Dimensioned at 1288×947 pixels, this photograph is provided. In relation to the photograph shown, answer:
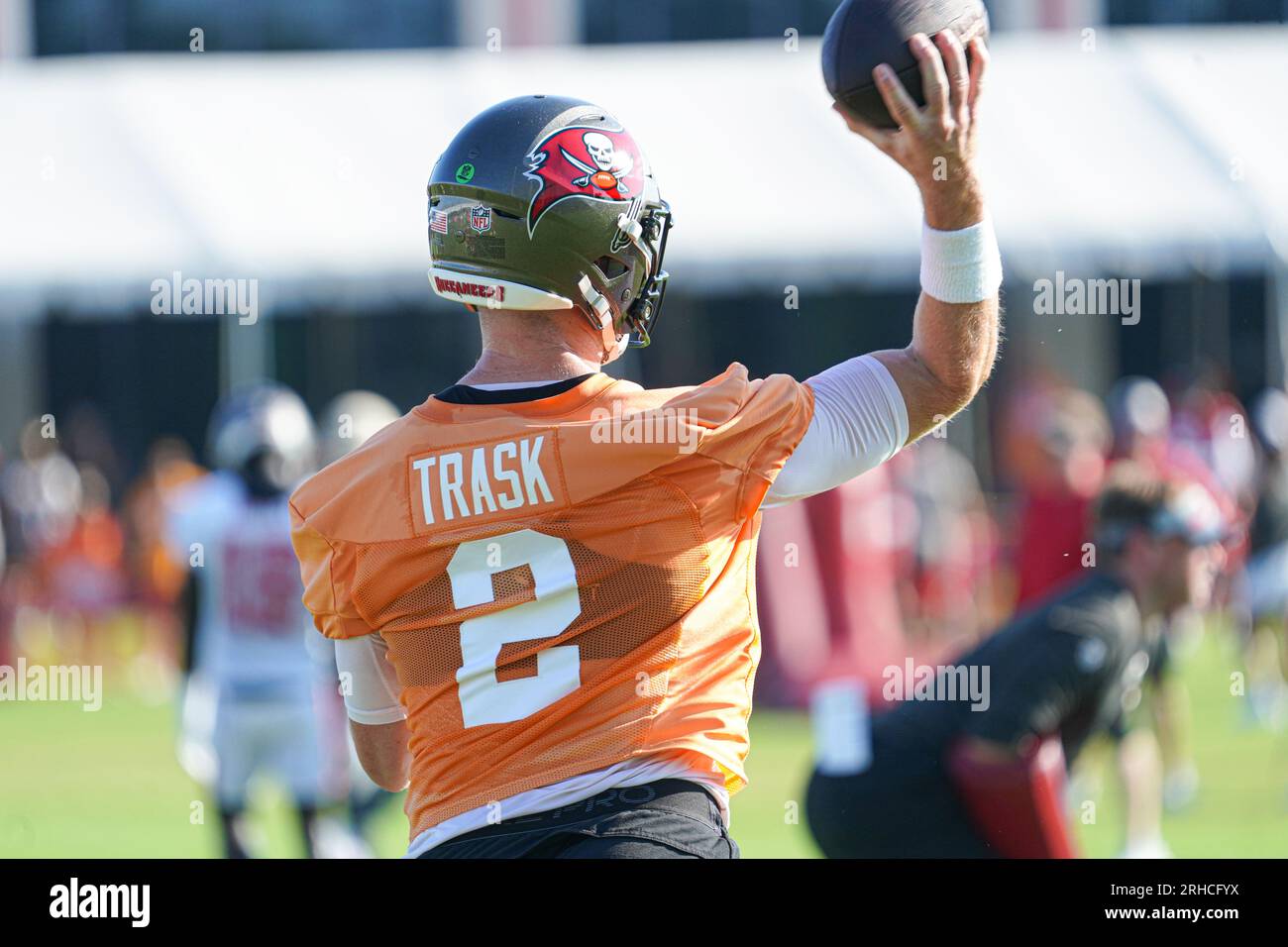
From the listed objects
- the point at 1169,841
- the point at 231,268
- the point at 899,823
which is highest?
the point at 231,268

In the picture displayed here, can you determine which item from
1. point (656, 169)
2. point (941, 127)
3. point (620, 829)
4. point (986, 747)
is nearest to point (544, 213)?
point (941, 127)

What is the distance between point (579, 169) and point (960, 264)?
622mm

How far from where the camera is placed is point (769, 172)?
55.7 feet

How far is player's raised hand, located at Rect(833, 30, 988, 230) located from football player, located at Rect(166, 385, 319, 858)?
5753 millimetres

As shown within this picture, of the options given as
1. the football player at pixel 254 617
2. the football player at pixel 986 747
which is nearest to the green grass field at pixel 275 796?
the football player at pixel 254 617

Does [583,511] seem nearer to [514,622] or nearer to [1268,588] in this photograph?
[514,622]

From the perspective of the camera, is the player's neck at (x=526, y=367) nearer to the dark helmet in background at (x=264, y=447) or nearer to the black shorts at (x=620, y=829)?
the black shorts at (x=620, y=829)

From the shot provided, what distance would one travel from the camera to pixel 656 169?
55.9ft

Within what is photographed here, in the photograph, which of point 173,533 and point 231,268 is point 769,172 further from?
point 173,533

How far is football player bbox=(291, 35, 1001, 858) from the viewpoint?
2.59 meters

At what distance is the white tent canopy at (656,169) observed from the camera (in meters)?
16.5

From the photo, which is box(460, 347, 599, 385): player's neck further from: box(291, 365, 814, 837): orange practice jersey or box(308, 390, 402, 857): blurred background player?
box(308, 390, 402, 857): blurred background player
